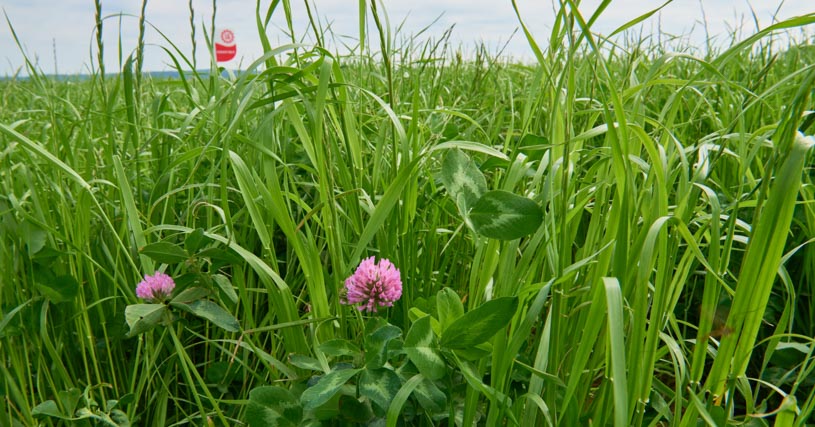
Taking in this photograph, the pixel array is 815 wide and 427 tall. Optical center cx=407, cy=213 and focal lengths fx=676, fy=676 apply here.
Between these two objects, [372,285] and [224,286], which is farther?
[224,286]

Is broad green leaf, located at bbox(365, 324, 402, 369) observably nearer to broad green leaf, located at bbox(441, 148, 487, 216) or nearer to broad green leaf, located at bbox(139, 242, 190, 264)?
broad green leaf, located at bbox(441, 148, 487, 216)

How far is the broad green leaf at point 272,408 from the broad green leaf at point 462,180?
1.09ft

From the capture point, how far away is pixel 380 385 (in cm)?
80

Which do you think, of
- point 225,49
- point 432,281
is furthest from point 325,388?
point 225,49

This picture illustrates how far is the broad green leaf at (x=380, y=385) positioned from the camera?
786mm

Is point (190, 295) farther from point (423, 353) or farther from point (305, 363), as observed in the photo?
point (423, 353)

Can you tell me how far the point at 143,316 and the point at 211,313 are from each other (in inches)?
3.6

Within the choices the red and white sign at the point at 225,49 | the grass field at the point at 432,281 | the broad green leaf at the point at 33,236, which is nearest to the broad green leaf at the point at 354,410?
the grass field at the point at 432,281

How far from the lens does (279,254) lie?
1.41 meters

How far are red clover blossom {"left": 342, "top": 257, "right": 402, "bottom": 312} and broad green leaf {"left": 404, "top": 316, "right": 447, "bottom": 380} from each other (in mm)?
100

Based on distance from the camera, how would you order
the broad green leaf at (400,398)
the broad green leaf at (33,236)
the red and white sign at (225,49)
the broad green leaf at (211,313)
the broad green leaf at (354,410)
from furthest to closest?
the red and white sign at (225,49)
the broad green leaf at (33,236)
the broad green leaf at (211,313)
the broad green leaf at (354,410)
the broad green leaf at (400,398)

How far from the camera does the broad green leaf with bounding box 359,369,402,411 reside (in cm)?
79

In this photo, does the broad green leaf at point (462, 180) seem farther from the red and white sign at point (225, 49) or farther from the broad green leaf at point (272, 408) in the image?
the red and white sign at point (225, 49)

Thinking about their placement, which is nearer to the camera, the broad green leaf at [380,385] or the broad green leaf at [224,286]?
the broad green leaf at [380,385]
